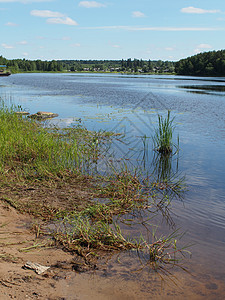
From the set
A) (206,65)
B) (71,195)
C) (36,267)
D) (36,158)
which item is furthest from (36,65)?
(36,267)

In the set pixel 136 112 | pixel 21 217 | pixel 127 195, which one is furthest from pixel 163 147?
pixel 136 112

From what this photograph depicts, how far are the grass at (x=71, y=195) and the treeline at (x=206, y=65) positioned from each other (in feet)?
359

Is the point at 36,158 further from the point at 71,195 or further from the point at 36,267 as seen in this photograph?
the point at 36,267

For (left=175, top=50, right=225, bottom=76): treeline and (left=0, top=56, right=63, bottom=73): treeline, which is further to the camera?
(left=0, top=56, right=63, bottom=73): treeline

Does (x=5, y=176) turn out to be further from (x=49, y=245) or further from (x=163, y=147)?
(x=163, y=147)

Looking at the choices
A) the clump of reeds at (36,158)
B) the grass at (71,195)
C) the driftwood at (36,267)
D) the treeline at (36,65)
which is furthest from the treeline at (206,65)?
the driftwood at (36,267)

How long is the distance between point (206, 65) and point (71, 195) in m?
120

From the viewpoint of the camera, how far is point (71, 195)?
273 inches

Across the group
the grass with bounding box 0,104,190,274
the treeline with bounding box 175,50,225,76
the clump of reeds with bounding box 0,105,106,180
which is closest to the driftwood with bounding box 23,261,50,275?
the grass with bounding box 0,104,190,274

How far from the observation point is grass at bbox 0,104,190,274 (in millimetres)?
4996

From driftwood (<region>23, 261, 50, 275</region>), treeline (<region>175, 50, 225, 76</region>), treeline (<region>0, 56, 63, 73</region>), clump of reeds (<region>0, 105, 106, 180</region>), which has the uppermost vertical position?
treeline (<region>0, 56, 63, 73</region>)

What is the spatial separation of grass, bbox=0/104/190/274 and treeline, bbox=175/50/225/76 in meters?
109

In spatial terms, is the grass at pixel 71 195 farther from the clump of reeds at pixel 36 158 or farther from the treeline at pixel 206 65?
the treeline at pixel 206 65

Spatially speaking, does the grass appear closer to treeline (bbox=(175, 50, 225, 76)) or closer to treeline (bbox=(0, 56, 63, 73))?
treeline (bbox=(175, 50, 225, 76))
